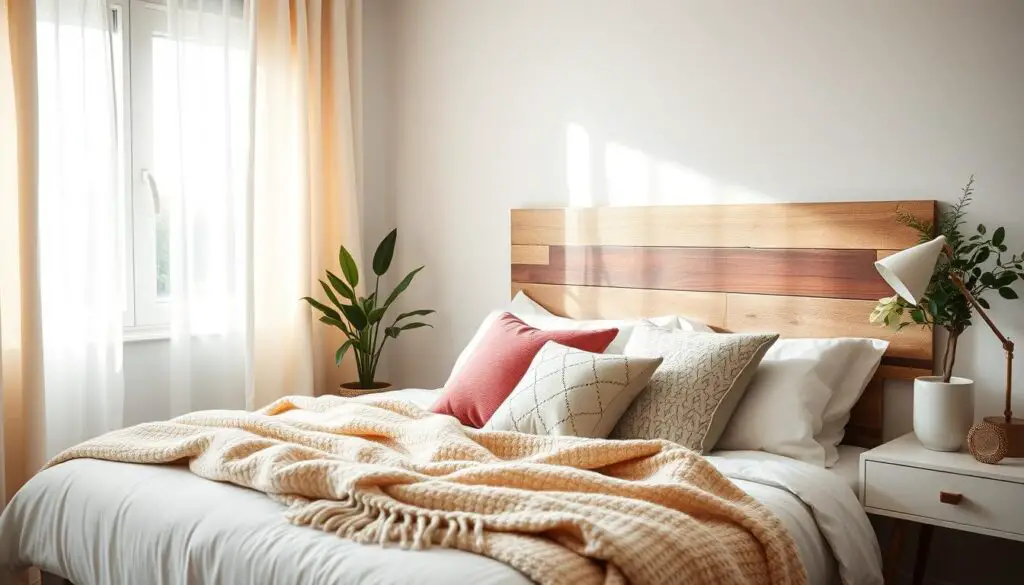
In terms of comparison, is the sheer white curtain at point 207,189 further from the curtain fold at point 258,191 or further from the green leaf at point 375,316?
the green leaf at point 375,316

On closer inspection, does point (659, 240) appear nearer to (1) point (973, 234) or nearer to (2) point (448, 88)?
(1) point (973, 234)

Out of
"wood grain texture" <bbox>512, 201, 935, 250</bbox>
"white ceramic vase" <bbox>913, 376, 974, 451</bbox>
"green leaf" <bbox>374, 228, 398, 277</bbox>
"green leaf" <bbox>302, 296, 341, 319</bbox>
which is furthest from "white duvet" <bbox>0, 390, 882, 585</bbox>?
"green leaf" <bbox>374, 228, 398, 277</bbox>

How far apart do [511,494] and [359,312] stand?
2.13m

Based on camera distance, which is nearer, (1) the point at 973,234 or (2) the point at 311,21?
(1) the point at 973,234

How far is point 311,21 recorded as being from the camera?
3953mm

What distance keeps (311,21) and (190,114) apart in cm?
70

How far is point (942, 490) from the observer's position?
7.76ft

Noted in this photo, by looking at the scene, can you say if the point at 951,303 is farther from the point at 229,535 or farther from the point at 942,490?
the point at 229,535

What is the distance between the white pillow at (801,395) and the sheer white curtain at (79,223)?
2.18 m

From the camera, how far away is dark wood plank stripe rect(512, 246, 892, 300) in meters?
2.90

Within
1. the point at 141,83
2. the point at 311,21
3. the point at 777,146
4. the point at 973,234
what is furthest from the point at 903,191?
the point at 141,83

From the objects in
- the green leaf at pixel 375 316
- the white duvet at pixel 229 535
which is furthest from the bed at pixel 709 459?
the green leaf at pixel 375 316

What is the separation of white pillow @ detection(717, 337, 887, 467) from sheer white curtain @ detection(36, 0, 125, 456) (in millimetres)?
2183

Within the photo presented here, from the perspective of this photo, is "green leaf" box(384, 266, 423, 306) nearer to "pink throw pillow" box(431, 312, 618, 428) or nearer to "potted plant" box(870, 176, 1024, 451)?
"pink throw pillow" box(431, 312, 618, 428)
